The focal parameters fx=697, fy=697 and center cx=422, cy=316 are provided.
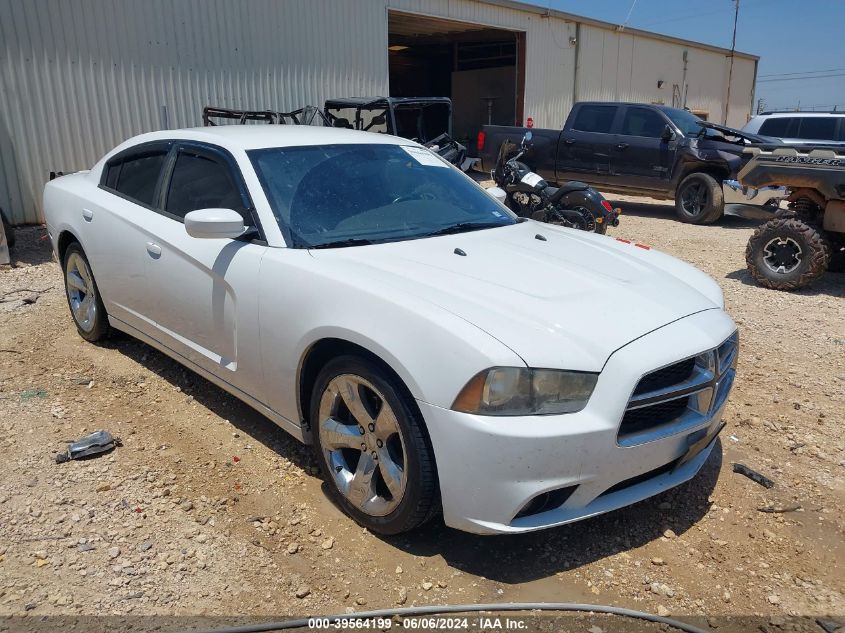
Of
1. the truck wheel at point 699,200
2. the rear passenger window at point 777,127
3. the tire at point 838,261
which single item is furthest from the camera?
the rear passenger window at point 777,127

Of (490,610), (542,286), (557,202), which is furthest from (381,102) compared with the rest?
(490,610)

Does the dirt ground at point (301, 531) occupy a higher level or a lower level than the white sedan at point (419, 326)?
lower

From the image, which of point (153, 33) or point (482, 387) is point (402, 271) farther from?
point (153, 33)

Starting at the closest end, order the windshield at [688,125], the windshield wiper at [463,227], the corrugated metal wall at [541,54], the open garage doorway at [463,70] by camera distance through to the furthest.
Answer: the windshield wiper at [463,227] < the windshield at [688,125] < the corrugated metal wall at [541,54] < the open garage doorway at [463,70]

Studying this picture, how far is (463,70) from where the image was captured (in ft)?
80.1

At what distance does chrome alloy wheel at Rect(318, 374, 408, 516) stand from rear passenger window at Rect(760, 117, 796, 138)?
43.6ft

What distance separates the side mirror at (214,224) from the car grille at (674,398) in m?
1.93

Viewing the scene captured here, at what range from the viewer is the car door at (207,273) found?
3.36m

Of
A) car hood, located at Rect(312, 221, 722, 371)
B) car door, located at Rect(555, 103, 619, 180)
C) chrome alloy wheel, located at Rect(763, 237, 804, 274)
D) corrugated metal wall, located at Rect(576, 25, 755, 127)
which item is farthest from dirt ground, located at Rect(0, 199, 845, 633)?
corrugated metal wall, located at Rect(576, 25, 755, 127)

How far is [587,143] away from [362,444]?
10.6 meters

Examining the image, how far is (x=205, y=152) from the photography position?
394cm

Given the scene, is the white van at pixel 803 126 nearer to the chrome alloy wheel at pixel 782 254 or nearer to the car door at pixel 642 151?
the car door at pixel 642 151

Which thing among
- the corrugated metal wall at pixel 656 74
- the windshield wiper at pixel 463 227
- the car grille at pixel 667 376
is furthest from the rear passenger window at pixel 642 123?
the car grille at pixel 667 376

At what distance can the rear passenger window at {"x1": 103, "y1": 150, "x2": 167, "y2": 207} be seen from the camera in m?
4.30
